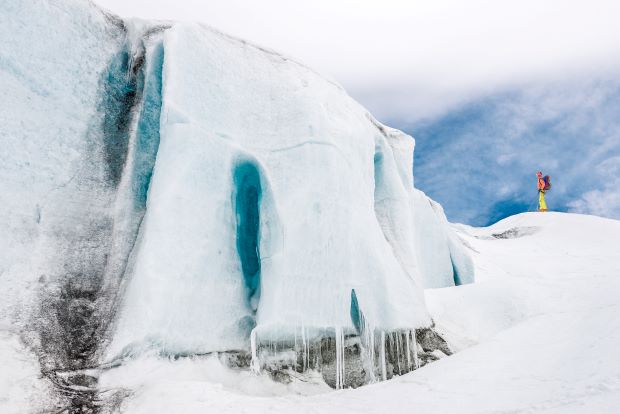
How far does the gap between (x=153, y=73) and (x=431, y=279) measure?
20.8 ft

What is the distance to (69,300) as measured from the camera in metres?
4.07

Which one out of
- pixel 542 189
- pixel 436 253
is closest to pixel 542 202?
pixel 542 189

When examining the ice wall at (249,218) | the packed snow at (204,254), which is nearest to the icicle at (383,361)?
the packed snow at (204,254)

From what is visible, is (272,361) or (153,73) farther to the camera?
(153,73)

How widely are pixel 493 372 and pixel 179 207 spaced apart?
334 centimetres

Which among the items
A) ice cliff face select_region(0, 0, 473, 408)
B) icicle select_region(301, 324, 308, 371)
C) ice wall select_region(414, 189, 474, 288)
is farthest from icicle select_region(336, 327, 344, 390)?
→ ice wall select_region(414, 189, 474, 288)

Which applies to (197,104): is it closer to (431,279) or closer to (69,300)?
(69,300)

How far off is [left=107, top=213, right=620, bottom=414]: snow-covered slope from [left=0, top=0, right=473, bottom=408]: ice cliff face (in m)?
0.57

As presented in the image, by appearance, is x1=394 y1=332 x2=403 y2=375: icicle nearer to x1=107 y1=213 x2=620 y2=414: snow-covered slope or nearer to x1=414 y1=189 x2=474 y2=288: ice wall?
x1=107 y1=213 x2=620 y2=414: snow-covered slope

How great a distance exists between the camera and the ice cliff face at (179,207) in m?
4.11

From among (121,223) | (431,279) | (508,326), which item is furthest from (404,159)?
(121,223)

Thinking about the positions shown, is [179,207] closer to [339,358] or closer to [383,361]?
[339,358]

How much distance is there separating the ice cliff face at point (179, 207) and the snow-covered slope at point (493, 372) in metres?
0.57

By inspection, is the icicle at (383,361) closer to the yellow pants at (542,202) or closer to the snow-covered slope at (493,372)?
the snow-covered slope at (493,372)
